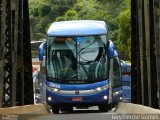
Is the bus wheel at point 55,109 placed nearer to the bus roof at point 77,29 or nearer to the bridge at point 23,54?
the bridge at point 23,54

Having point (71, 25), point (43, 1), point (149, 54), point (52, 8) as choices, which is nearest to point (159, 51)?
point (149, 54)

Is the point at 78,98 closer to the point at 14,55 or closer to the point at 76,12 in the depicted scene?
the point at 14,55

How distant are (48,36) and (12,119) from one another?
8.21 metres

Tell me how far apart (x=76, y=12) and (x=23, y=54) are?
2175 inches

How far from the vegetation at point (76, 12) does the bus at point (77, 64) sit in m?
29.4

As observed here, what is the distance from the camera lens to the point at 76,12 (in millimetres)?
68375

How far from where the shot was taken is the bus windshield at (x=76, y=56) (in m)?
14.5

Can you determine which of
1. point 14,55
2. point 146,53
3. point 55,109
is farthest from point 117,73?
point 14,55

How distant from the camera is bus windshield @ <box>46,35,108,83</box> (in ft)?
47.7

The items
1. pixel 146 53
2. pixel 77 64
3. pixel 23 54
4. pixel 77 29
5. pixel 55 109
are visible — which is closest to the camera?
pixel 146 53

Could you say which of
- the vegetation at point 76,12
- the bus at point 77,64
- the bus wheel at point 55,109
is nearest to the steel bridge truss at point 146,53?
the bus at point 77,64

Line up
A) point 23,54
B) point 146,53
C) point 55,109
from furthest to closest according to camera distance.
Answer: point 55,109 < point 23,54 < point 146,53

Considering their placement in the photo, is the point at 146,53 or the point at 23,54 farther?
the point at 23,54

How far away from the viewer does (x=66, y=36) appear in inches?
576
